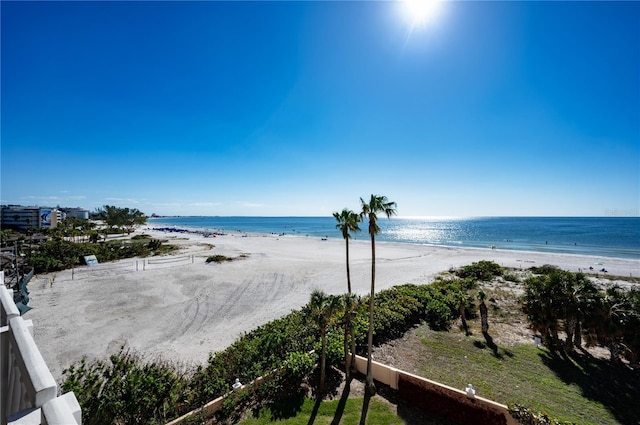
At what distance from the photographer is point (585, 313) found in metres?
15.6

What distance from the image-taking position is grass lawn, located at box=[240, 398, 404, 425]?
37.2 ft

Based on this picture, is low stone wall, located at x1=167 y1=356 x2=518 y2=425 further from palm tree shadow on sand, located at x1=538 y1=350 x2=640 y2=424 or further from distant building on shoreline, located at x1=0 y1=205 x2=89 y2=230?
distant building on shoreline, located at x1=0 y1=205 x2=89 y2=230

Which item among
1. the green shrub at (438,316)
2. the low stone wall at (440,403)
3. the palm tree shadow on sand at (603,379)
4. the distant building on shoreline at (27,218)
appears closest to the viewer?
the low stone wall at (440,403)

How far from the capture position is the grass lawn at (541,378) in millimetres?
12078

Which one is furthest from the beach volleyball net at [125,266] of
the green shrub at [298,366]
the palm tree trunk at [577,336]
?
the palm tree trunk at [577,336]

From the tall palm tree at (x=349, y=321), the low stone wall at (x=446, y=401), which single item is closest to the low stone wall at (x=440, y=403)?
the low stone wall at (x=446, y=401)

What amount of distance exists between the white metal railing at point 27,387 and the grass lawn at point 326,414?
9.97 metres

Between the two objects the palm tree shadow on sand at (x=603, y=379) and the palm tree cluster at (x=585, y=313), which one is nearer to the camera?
the palm tree shadow on sand at (x=603, y=379)

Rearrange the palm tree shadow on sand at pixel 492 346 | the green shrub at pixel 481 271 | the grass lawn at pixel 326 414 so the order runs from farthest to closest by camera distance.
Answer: the green shrub at pixel 481 271 < the palm tree shadow on sand at pixel 492 346 < the grass lawn at pixel 326 414

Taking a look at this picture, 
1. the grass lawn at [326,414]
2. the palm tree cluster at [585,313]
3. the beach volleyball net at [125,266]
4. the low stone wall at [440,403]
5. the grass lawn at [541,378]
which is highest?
the palm tree cluster at [585,313]

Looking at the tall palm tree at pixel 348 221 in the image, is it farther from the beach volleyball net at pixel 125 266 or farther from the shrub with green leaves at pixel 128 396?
the beach volleyball net at pixel 125 266

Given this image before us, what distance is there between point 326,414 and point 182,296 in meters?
18.9

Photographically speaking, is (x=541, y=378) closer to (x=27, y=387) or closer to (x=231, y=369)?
(x=231, y=369)

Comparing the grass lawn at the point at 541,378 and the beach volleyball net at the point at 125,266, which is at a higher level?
the beach volleyball net at the point at 125,266
